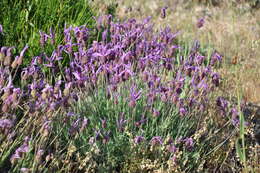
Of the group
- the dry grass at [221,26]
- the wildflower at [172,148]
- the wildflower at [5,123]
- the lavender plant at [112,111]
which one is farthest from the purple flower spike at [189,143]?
the dry grass at [221,26]

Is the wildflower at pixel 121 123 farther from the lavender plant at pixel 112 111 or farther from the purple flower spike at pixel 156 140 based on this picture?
the purple flower spike at pixel 156 140

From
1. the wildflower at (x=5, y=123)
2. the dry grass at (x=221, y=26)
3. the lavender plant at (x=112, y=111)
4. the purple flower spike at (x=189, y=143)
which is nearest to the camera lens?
the wildflower at (x=5, y=123)

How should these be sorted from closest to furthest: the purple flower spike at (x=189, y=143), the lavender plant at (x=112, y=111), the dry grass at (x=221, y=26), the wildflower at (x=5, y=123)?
the wildflower at (x=5, y=123), the lavender plant at (x=112, y=111), the purple flower spike at (x=189, y=143), the dry grass at (x=221, y=26)

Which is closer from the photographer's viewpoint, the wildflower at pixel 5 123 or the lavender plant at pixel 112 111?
the wildflower at pixel 5 123

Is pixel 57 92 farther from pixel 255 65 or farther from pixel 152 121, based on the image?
pixel 255 65

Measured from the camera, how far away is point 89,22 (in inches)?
139

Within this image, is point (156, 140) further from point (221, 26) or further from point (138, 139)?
point (221, 26)

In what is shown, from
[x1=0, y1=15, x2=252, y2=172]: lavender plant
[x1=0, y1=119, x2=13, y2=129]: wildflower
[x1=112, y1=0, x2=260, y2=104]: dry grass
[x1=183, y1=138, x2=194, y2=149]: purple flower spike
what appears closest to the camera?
[x1=0, y1=119, x2=13, y2=129]: wildflower

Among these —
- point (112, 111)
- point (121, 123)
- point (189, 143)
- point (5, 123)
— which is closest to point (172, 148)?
point (189, 143)

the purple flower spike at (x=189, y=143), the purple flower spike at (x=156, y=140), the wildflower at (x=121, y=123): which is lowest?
the purple flower spike at (x=189, y=143)

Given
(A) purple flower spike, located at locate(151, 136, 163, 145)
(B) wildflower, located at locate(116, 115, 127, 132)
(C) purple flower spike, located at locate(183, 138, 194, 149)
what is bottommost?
(C) purple flower spike, located at locate(183, 138, 194, 149)

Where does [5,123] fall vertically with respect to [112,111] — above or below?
above

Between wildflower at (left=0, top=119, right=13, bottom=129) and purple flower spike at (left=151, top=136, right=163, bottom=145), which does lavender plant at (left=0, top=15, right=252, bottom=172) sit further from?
wildflower at (left=0, top=119, right=13, bottom=129)

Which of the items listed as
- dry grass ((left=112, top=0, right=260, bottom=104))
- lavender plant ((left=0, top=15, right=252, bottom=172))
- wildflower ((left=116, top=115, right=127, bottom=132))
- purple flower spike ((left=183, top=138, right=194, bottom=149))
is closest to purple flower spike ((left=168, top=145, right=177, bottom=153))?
lavender plant ((left=0, top=15, right=252, bottom=172))
